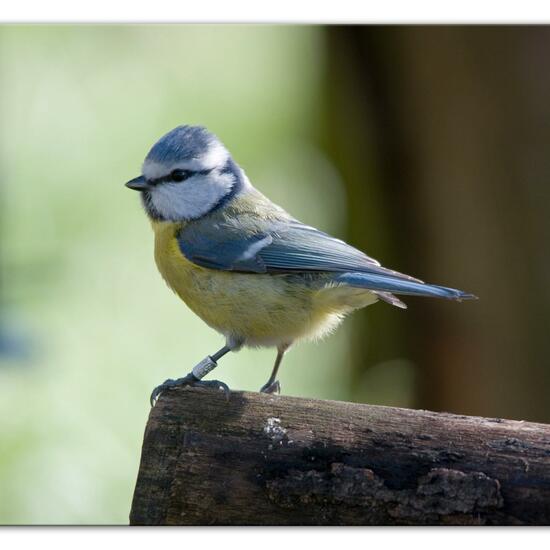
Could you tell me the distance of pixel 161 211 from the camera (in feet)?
6.26

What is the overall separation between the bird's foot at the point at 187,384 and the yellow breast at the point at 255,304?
6.1 inches

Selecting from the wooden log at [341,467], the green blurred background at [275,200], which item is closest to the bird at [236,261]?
the wooden log at [341,467]

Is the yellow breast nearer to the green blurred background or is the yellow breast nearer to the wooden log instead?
the wooden log

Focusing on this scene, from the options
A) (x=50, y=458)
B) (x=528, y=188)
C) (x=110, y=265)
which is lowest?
(x=50, y=458)

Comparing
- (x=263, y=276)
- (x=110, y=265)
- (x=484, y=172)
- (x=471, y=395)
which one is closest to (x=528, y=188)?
(x=484, y=172)

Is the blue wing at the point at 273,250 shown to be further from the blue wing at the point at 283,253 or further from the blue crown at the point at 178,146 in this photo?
the blue crown at the point at 178,146

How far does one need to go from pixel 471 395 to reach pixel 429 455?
4.05 ft

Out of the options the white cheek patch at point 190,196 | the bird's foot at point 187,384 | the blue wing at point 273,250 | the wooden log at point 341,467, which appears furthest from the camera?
the white cheek patch at point 190,196

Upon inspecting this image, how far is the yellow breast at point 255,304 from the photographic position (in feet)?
5.78

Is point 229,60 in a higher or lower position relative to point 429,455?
higher

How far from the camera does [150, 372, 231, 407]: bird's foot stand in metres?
1.61

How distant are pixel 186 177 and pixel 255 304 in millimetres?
339
